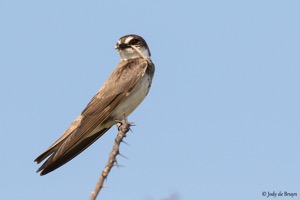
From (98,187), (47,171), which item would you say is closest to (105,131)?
(47,171)

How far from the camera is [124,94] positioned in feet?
25.0

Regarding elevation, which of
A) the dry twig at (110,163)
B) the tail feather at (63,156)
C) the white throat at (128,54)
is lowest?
the dry twig at (110,163)

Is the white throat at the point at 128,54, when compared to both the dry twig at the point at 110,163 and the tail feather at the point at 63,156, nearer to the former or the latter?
the tail feather at the point at 63,156

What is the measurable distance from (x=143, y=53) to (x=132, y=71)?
3.09 ft

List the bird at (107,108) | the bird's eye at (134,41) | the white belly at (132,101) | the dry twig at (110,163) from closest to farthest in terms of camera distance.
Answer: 1. the dry twig at (110,163)
2. the bird at (107,108)
3. the white belly at (132,101)
4. the bird's eye at (134,41)

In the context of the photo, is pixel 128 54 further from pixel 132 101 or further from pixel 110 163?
pixel 110 163

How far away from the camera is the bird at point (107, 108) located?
22.4 feet

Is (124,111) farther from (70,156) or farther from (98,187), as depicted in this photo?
(98,187)

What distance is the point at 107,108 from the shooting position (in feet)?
24.6

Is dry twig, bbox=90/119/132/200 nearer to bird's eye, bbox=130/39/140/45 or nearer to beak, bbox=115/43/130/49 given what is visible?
beak, bbox=115/43/130/49

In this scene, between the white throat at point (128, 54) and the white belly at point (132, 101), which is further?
the white throat at point (128, 54)

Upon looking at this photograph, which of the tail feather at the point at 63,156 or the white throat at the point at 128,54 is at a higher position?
the white throat at the point at 128,54

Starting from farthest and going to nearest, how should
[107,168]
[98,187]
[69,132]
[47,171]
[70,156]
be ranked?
[69,132]
[70,156]
[47,171]
[107,168]
[98,187]

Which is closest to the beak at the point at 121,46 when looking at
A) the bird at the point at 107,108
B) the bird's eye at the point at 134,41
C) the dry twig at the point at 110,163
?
the bird at the point at 107,108
